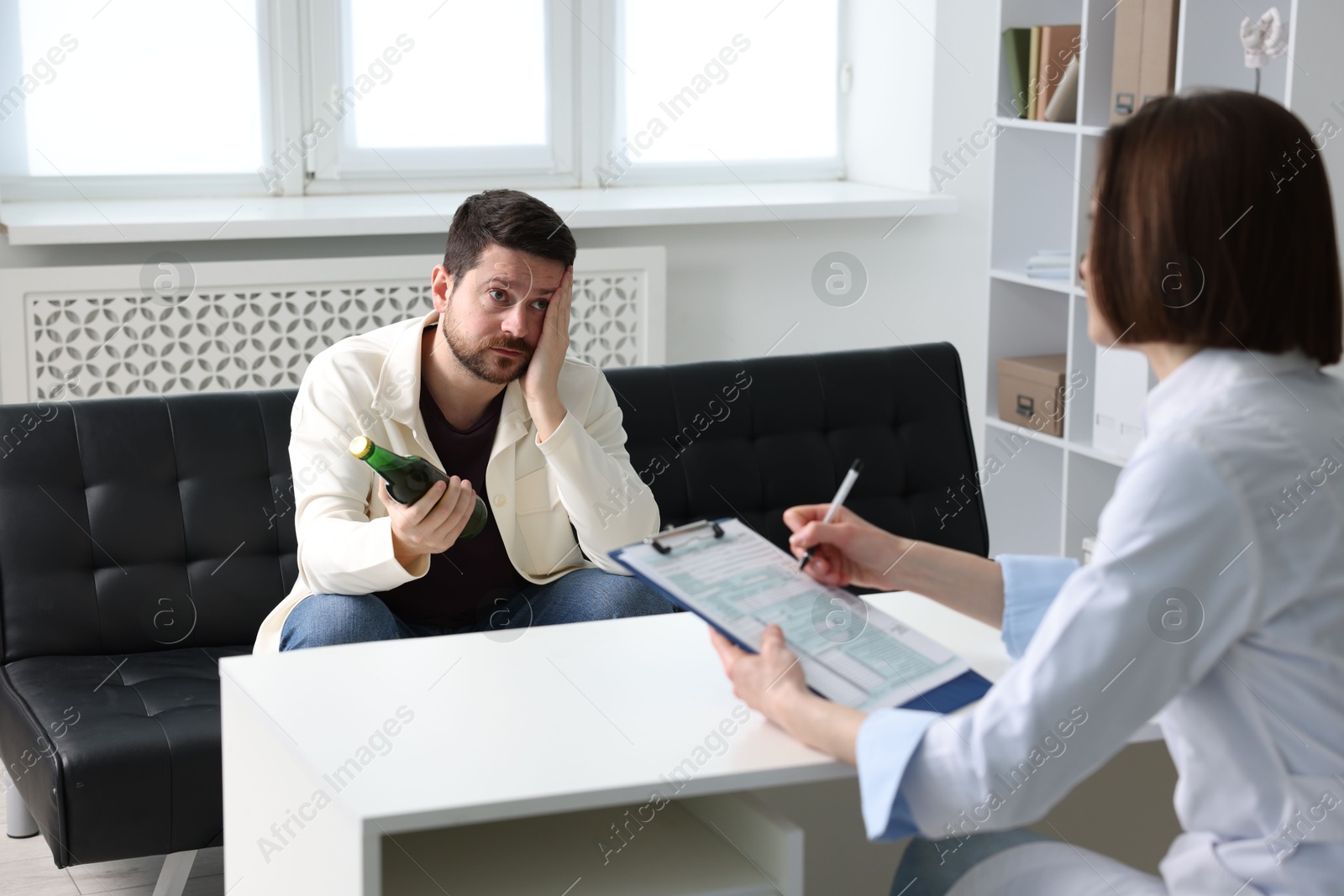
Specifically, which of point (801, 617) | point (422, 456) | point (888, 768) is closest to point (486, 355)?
point (422, 456)

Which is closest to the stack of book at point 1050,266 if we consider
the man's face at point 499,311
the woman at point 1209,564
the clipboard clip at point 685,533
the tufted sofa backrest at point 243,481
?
the tufted sofa backrest at point 243,481

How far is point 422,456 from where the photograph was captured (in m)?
2.15

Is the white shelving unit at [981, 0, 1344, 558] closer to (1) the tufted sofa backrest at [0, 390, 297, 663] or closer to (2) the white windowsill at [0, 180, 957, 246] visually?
(2) the white windowsill at [0, 180, 957, 246]

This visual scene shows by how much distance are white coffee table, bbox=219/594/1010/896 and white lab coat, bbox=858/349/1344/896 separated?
0.67ft

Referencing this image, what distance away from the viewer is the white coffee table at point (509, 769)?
127 centimetres

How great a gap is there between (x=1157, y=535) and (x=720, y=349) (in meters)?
3.07

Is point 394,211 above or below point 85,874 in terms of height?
above

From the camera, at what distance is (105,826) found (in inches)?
79.9

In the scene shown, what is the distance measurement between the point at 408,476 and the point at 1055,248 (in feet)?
7.60

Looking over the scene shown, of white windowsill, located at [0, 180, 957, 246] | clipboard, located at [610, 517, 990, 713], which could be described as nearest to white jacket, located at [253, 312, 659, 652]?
clipboard, located at [610, 517, 990, 713]

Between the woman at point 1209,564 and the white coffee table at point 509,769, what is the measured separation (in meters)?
0.20

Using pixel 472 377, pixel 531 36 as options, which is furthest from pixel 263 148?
pixel 472 377

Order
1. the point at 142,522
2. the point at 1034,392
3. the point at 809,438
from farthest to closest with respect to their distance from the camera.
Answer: the point at 1034,392 < the point at 809,438 < the point at 142,522

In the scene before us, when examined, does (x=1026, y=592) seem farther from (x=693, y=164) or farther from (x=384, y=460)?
(x=693, y=164)
